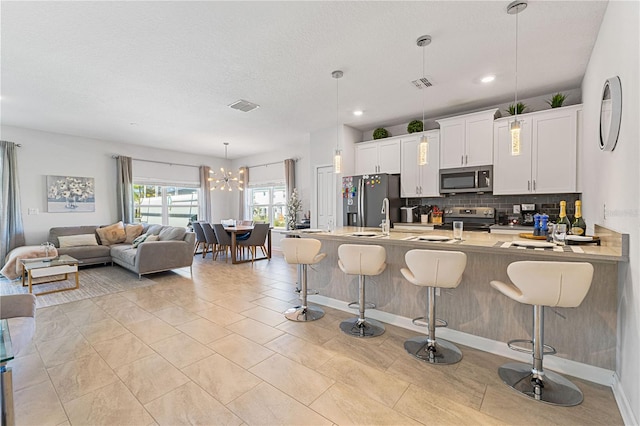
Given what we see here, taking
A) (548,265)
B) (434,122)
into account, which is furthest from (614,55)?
(434,122)

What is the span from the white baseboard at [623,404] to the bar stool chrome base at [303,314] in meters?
2.40

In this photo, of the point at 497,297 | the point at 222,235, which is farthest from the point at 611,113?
the point at 222,235

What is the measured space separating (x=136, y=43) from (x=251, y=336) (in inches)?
121

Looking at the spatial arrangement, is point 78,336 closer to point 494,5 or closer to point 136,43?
point 136,43

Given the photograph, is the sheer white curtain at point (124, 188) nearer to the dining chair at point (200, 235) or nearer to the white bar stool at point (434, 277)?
the dining chair at point (200, 235)

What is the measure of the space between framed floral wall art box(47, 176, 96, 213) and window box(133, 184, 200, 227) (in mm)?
1013

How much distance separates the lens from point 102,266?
6008 millimetres

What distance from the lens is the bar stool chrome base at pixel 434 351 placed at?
92.5 inches

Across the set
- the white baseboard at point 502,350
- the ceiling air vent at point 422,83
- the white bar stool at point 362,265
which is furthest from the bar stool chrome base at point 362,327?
the ceiling air vent at point 422,83

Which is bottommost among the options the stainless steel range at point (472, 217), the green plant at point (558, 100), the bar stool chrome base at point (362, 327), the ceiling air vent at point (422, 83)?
the bar stool chrome base at point (362, 327)

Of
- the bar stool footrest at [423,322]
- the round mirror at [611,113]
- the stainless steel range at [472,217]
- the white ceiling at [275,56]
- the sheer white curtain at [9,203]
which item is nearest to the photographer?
the round mirror at [611,113]

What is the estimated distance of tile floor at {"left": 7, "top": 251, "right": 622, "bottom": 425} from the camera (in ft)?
5.75

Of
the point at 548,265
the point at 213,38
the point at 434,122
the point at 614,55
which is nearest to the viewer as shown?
the point at 548,265

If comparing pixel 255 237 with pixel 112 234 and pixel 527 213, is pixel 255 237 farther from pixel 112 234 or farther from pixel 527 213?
pixel 527 213
